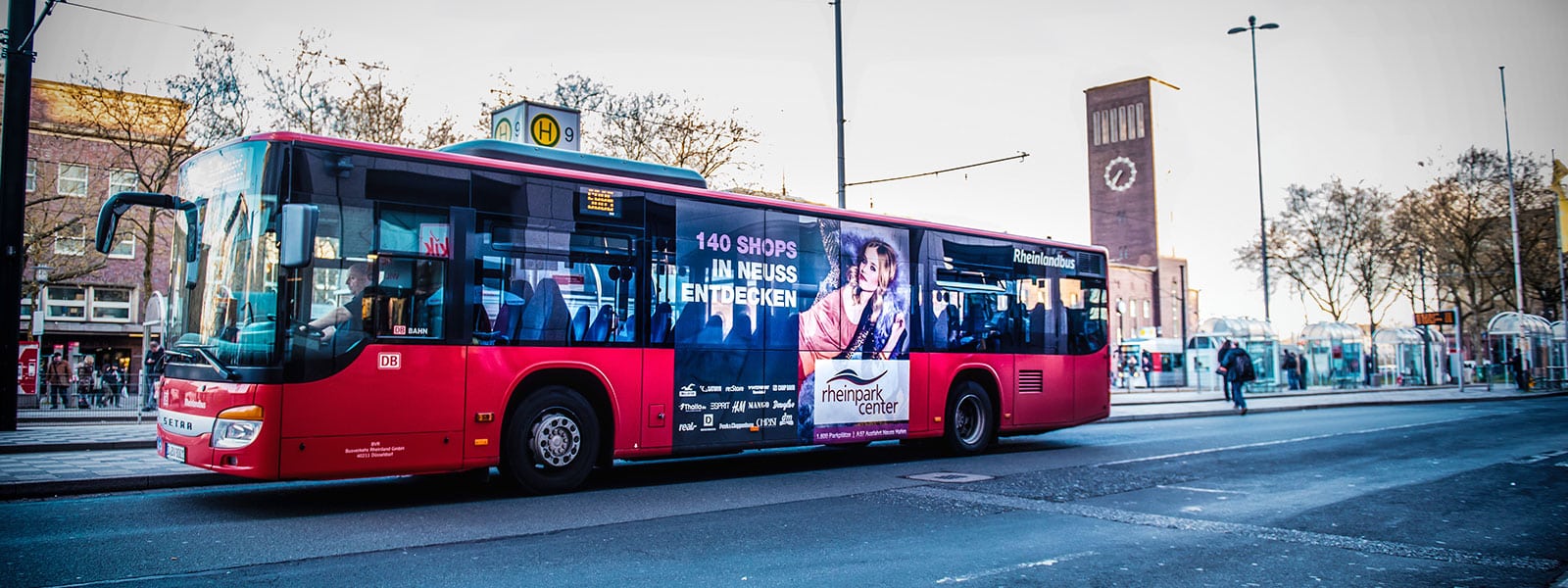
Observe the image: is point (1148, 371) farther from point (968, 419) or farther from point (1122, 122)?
point (1122, 122)

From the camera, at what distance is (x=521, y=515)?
845 cm

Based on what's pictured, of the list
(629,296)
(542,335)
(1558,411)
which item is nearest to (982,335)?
(629,296)

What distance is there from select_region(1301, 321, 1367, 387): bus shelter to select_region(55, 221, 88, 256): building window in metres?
47.4

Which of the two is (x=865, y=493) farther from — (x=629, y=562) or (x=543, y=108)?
(x=543, y=108)

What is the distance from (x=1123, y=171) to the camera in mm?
86375

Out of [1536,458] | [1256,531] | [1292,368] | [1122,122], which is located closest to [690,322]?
[1256,531]

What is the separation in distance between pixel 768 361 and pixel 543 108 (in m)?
6.30

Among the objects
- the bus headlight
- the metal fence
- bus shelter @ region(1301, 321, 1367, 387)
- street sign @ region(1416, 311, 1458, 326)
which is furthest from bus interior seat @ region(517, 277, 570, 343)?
bus shelter @ region(1301, 321, 1367, 387)

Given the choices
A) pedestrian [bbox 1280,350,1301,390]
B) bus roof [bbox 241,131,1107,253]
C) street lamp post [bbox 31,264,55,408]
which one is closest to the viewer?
bus roof [bbox 241,131,1107,253]

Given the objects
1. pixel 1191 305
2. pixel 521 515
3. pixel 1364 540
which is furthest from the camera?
pixel 1191 305

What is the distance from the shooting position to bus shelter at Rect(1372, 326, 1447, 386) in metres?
50.2

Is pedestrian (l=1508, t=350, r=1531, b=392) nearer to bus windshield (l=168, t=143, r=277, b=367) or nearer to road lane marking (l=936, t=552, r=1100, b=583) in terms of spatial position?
road lane marking (l=936, t=552, r=1100, b=583)

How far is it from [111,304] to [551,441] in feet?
128

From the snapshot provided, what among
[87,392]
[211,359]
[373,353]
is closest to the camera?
[211,359]
